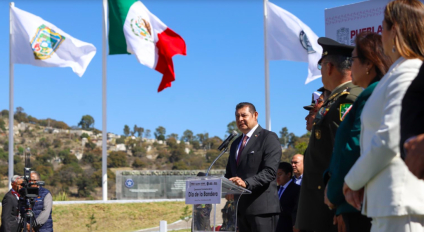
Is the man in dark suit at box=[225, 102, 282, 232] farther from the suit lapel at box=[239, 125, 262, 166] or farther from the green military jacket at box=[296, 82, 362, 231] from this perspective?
the green military jacket at box=[296, 82, 362, 231]

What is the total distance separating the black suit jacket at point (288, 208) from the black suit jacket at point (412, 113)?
439cm

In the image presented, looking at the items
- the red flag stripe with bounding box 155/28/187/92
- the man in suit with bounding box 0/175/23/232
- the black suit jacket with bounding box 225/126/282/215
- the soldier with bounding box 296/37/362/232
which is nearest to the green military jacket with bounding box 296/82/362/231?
the soldier with bounding box 296/37/362/232

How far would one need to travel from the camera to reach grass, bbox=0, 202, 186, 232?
1855cm

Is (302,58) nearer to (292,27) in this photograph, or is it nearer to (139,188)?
(292,27)

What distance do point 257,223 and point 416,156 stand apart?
4.07 metres

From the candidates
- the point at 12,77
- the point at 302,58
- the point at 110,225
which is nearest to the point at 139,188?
the point at 110,225

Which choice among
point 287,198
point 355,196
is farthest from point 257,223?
point 355,196

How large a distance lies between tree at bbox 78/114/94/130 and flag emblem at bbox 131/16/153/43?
6156cm

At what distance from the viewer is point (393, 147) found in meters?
2.27

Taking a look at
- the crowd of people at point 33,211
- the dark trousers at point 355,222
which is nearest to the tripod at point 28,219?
the crowd of people at point 33,211

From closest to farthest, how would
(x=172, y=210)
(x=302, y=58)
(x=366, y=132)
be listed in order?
1. (x=366, y=132)
2. (x=302, y=58)
3. (x=172, y=210)

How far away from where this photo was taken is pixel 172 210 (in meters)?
21.9

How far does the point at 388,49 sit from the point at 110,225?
17.5 m

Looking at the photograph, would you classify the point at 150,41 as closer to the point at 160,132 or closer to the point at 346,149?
the point at 346,149
